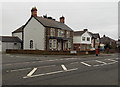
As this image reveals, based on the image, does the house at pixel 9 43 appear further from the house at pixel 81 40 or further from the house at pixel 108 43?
the house at pixel 108 43

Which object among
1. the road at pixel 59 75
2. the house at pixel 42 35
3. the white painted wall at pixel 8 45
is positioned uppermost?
the house at pixel 42 35

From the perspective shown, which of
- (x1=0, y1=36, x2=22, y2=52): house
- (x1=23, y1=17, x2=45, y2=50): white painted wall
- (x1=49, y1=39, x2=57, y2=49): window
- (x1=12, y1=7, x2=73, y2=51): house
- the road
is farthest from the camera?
(x1=0, y1=36, x2=22, y2=52): house

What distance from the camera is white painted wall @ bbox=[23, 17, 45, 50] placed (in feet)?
136

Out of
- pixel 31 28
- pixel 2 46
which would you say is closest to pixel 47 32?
pixel 31 28

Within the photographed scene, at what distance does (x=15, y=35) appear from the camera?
5281 centimetres

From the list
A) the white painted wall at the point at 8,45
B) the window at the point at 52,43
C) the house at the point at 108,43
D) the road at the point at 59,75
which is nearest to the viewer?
the road at the point at 59,75

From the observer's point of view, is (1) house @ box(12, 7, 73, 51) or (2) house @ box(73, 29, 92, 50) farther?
(2) house @ box(73, 29, 92, 50)

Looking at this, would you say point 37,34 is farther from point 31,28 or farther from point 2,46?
point 2,46

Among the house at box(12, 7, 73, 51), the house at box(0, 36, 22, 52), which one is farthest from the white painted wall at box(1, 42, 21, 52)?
the house at box(12, 7, 73, 51)

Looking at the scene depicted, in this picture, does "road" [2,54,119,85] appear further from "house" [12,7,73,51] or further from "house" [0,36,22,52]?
"house" [0,36,22,52]

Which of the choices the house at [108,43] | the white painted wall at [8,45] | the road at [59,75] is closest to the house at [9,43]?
the white painted wall at [8,45]

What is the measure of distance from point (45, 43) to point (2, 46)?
12.8 metres

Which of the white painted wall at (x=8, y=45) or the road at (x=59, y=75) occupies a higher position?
the white painted wall at (x=8, y=45)

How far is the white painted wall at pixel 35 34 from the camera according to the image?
1626 inches
